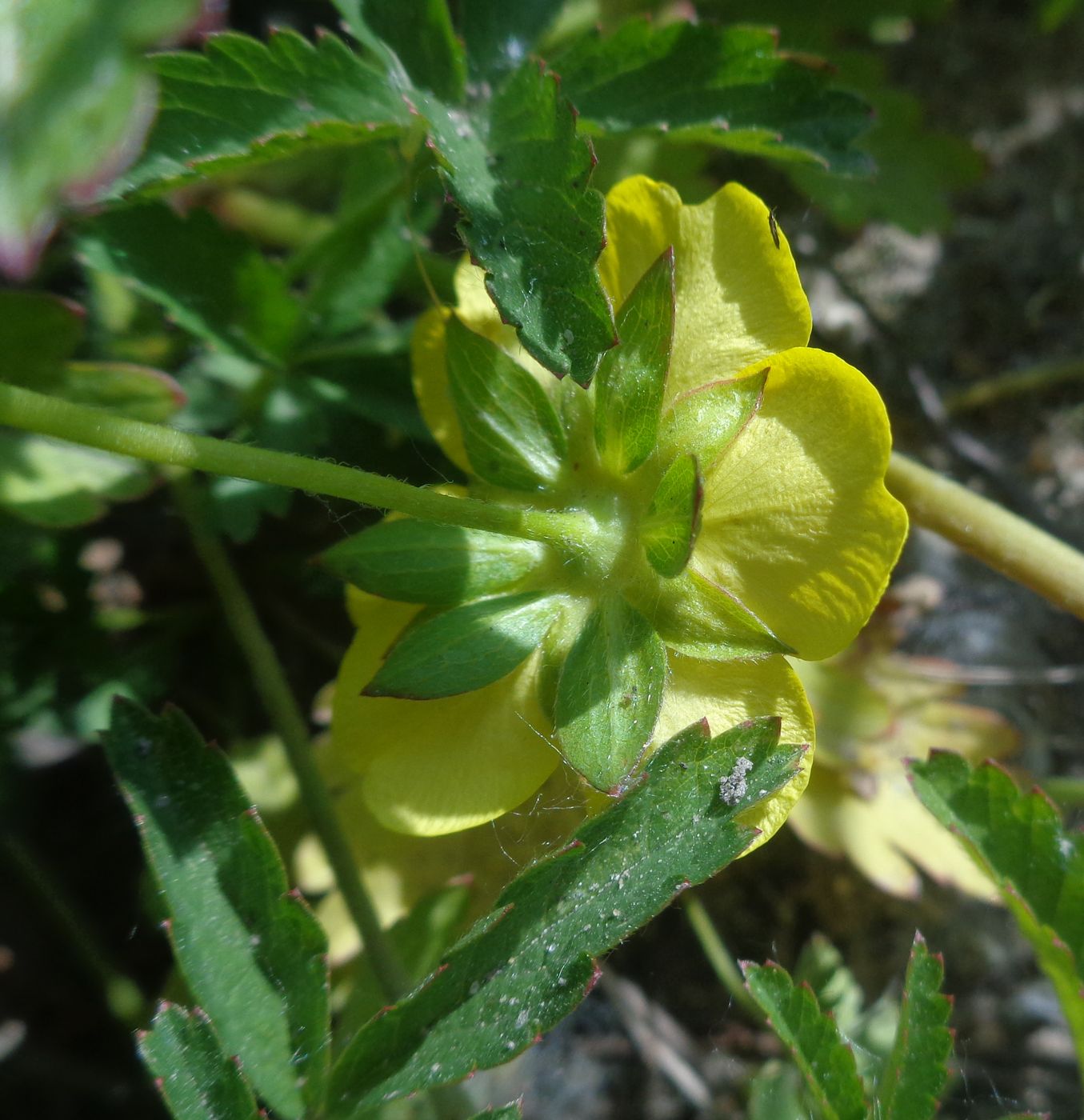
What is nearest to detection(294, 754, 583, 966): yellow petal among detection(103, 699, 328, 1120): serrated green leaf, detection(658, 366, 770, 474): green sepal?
detection(103, 699, 328, 1120): serrated green leaf

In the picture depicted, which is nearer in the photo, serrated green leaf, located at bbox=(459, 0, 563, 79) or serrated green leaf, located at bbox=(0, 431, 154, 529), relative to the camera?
serrated green leaf, located at bbox=(459, 0, 563, 79)

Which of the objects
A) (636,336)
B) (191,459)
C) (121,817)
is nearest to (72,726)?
(121,817)

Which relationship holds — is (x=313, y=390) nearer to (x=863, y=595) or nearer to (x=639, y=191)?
(x=639, y=191)

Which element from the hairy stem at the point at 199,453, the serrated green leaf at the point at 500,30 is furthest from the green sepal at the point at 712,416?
the serrated green leaf at the point at 500,30

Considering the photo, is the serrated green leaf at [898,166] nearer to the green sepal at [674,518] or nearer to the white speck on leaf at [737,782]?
the green sepal at [674,518]

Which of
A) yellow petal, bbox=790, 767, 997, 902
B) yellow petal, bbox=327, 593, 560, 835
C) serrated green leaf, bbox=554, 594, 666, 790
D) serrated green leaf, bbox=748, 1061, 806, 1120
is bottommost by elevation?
serrated green leaf, bbox=748, 1061, 806, 1120

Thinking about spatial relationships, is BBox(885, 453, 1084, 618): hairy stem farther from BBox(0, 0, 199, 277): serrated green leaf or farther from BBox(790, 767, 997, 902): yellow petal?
BBox(0, 0, 199, 277): serrated green leaf
